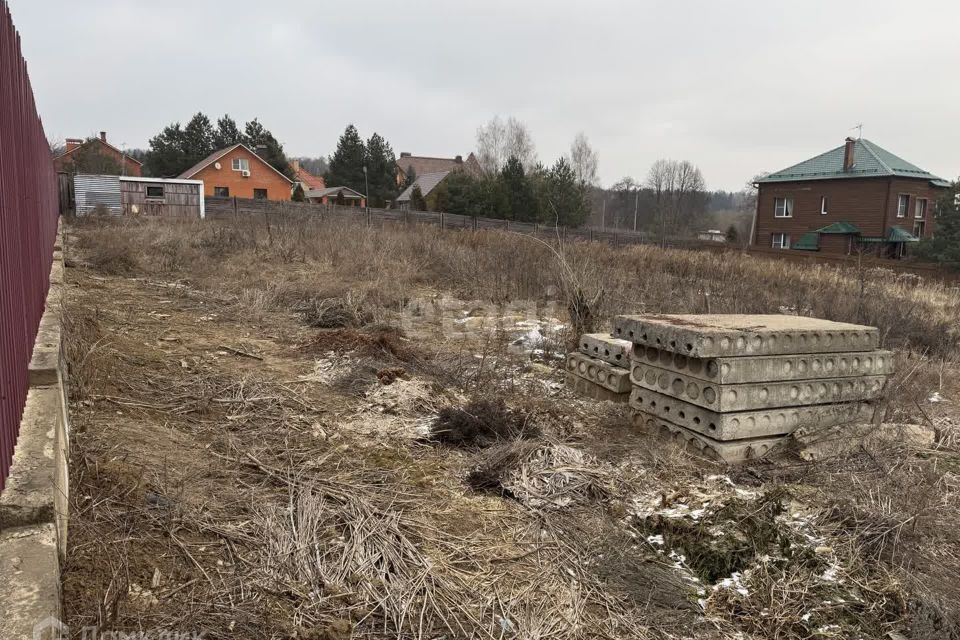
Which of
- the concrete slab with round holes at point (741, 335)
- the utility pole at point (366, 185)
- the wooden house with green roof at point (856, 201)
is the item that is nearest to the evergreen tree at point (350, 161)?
the utility pole at point (366, 185)

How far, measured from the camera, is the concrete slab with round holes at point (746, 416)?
14.6 feet

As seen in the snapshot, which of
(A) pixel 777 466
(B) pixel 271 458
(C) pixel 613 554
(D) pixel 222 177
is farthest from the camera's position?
(D) pixel 222 177

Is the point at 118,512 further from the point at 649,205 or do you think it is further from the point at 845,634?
the point at 649,205

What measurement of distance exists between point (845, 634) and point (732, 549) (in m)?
0.60

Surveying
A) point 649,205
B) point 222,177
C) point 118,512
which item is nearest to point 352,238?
point 118,512

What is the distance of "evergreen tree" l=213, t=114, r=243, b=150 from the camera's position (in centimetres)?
5391

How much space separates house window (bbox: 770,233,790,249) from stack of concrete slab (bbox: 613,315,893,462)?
36.4m

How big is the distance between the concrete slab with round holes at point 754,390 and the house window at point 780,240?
119 ft

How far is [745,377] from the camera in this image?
14.6 feet

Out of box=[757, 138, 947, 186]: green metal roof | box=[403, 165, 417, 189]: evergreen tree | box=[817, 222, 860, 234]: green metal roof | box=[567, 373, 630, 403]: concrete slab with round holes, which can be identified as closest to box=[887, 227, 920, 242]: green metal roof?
box=[817, 222, 860, 234]: green metal roof

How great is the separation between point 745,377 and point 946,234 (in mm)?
30047

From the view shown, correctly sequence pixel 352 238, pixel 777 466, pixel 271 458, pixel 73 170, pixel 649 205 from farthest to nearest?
pixel 649 205, pixel 73 170, pixel 352 238, pixel 777 466, pixel 271 458

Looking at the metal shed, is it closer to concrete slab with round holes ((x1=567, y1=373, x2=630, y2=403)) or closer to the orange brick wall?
the orange brick wall

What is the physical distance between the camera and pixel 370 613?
8.02 feet
